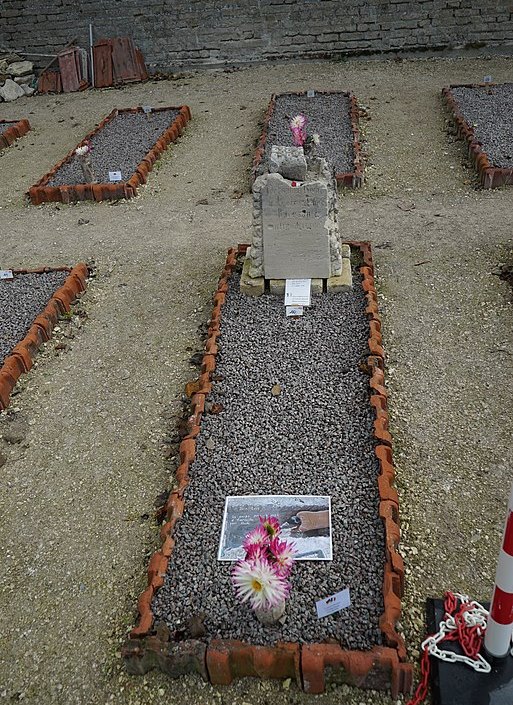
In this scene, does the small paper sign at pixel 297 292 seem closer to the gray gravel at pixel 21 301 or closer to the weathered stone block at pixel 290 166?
the weathered stone block at pixel 290 166

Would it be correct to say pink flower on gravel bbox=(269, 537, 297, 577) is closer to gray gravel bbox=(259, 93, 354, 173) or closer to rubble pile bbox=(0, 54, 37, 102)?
gray gravel bbox=(259, 93, 354, 173)

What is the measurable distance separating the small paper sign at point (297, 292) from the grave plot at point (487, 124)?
12.8 ft

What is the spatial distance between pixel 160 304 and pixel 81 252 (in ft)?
6.04

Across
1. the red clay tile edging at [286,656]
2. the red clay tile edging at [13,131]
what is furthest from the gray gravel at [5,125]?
the red clay tile edging at [286,656]

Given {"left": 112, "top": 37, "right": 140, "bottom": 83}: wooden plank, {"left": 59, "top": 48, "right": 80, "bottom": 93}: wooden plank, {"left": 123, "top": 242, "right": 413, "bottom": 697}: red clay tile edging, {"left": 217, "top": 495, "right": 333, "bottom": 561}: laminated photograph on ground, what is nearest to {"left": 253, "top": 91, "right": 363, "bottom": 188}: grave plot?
{"left": 112, "top": 37, "right": 140, "bottom": 83}: wooden plank

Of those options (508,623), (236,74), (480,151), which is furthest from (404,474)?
(236,74)

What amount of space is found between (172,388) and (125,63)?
12973 mm

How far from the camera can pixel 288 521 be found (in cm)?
386

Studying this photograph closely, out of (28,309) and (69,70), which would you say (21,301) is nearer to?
(28,309)

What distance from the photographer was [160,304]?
672cm

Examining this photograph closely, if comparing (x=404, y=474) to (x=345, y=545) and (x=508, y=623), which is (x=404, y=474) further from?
(x=508, y=623)

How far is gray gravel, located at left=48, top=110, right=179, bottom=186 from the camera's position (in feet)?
31.8

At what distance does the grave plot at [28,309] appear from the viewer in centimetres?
570

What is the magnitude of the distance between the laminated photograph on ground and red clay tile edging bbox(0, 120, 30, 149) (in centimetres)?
1070
